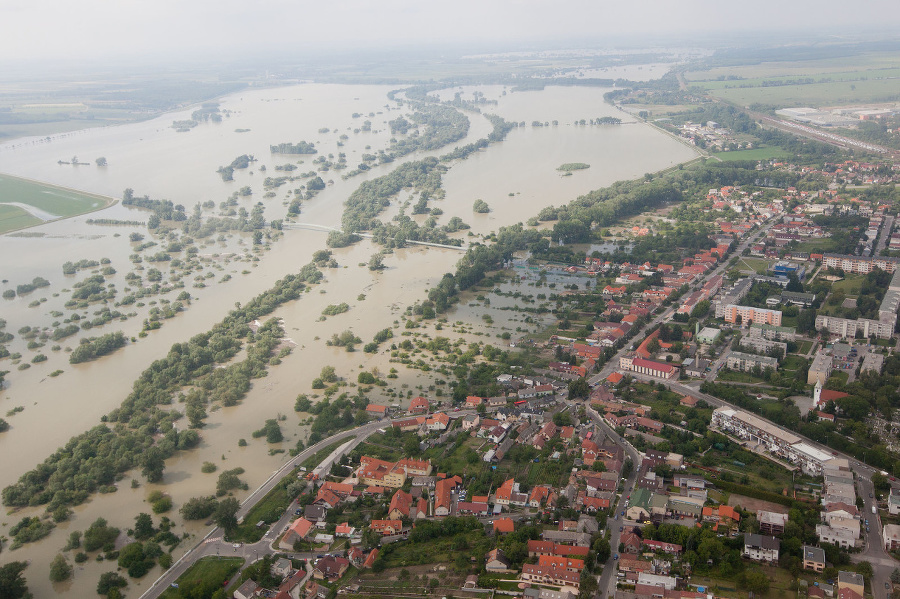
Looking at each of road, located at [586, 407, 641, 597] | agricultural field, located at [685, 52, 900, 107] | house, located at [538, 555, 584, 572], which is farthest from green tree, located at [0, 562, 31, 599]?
agricultural field, located at [685, 52, 900, 107]

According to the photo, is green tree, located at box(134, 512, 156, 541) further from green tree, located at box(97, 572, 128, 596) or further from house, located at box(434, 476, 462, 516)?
house, located at box(434, 476, 462, 516)

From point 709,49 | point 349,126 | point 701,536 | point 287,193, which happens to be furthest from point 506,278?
point 709,49

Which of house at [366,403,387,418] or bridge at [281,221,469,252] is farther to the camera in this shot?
bridge at [281,221,469,252]

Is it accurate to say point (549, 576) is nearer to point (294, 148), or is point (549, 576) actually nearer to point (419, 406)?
point (419, 406)

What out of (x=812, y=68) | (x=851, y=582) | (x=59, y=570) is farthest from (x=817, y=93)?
(x=59, y=570)

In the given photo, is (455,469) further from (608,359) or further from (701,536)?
(608,359)

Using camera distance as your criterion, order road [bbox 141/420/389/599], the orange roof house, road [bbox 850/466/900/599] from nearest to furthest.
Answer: road [bbox 850/466/900/599], road [bbox 141/420/389/599], the orange roof house
